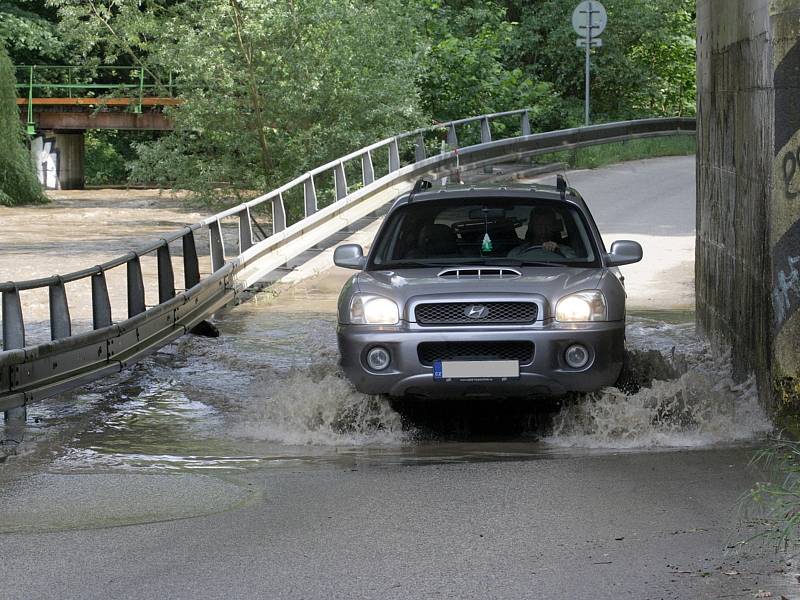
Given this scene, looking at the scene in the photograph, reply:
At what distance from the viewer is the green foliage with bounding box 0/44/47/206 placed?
117 ft

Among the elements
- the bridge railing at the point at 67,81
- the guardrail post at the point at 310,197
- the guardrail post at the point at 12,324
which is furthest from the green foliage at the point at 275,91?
the bridge railing at the point at 67,81

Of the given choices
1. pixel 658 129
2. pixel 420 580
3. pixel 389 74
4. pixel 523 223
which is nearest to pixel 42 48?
pixel 658 129

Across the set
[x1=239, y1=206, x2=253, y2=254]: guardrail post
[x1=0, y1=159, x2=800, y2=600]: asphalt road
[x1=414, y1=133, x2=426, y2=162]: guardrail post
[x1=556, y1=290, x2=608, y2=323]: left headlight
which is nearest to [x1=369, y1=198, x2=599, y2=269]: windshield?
[x1=556, y1=290, x2=608, y2=323]: left headlight

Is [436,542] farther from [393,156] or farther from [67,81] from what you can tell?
[67,81]

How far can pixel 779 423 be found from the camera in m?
9.06

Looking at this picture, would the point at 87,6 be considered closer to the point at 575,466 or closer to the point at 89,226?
the point at 89,226

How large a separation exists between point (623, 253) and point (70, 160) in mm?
42505

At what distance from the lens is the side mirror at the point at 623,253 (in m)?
9.88

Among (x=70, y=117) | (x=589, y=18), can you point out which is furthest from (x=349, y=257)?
(x=70, y=117)

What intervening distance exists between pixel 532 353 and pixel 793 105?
227 centimetres

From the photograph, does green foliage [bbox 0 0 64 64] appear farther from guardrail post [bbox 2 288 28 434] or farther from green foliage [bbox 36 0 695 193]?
guardrail post [bbox 2 288 28 434]

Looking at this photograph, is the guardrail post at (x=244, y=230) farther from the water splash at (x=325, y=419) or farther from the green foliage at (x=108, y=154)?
the green foliage at (x=108, y=154)

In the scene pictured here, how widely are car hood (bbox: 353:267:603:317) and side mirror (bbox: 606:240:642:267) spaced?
0.27m

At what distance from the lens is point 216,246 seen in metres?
15.3
